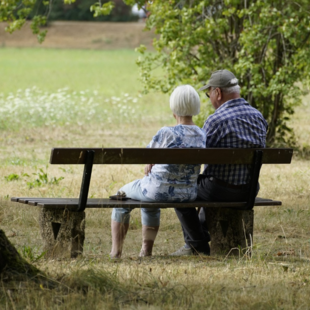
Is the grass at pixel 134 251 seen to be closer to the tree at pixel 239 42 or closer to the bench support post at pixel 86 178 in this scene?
the bench support post at pixel 86 178

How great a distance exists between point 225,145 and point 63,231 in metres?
1.46

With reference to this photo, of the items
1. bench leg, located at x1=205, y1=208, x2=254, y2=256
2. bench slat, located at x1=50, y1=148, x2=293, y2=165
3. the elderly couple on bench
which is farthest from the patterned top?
Result: bench leg, located at x1=205, y1=208, x2=254, y2=256

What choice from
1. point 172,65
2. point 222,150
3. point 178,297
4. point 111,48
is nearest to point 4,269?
point 178,297

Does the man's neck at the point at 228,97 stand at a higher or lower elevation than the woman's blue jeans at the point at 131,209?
higher

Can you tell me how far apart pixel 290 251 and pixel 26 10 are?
7767 millimetres

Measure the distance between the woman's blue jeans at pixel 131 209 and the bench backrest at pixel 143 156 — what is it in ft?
1.33

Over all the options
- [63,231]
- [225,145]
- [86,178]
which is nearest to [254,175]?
[225,145]

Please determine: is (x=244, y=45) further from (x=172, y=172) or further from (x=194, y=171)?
(x=172, y=172)

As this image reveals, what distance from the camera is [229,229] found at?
568cm

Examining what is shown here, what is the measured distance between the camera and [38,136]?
15.4m

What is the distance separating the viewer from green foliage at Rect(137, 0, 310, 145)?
10852mm

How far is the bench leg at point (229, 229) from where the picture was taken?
18.3ft

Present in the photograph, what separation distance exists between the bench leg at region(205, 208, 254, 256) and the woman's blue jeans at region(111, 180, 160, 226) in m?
0.48

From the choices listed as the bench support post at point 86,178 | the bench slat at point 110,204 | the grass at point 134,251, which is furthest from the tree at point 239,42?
the bench support post at point 86,178
